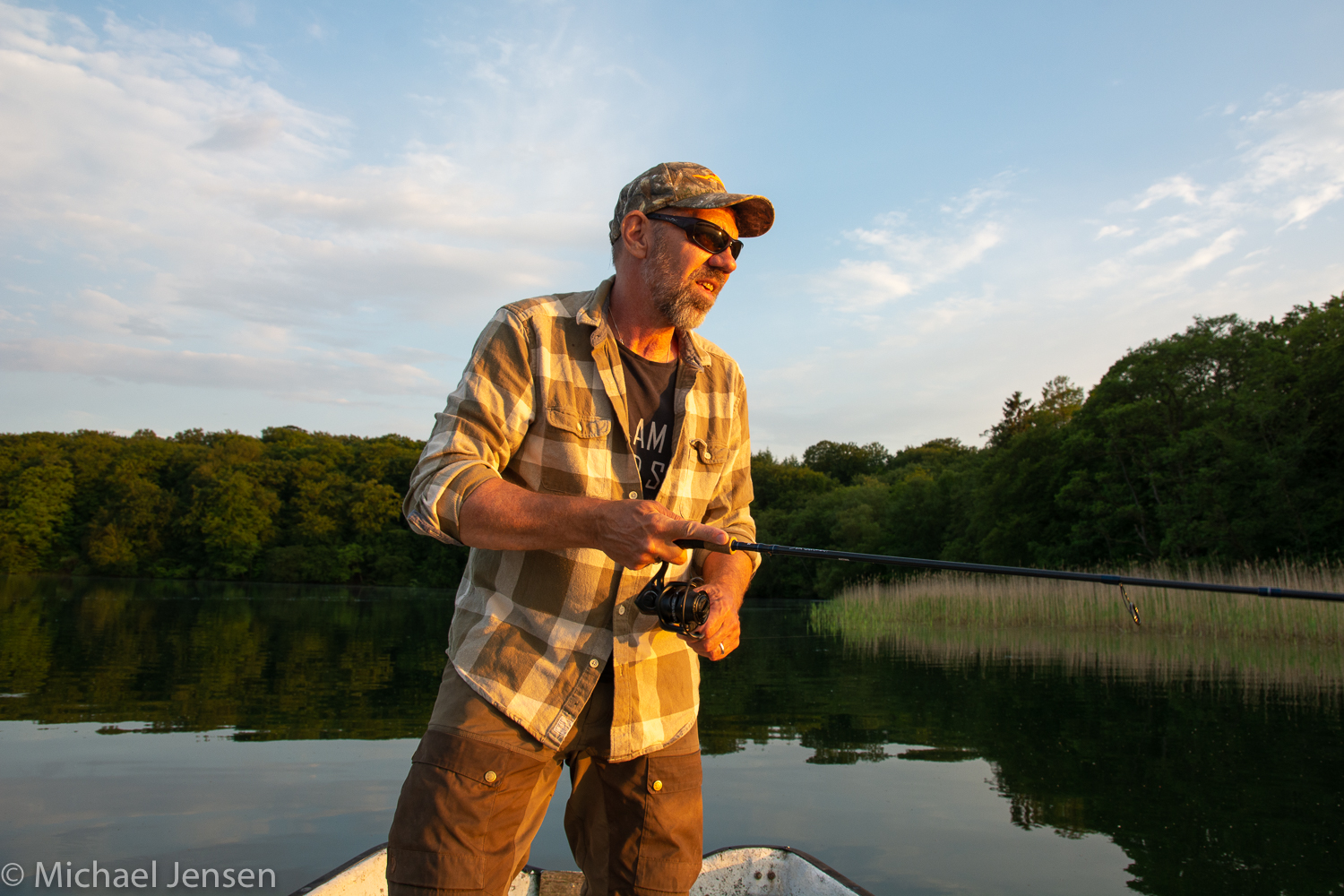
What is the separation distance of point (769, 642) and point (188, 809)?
15232 millimetres

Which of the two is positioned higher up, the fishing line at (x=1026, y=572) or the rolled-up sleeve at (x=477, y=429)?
the rolled-up sleeve at (x=477, y=429)

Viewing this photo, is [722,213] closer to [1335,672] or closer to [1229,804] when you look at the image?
[1229,804]

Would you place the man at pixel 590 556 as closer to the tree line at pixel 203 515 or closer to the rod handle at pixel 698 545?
the rod handle at pixel 698 545

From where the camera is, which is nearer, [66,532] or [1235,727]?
[1235,727]

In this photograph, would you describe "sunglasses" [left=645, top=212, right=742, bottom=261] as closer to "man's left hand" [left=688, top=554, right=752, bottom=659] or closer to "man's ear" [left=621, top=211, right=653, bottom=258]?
"man's ear" [left=621, top=211, right=653, bottom=258]

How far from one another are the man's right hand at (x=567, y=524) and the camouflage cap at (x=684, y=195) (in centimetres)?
85

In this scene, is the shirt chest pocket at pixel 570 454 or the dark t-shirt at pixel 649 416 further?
the dark t-shirt at pixel 649 416

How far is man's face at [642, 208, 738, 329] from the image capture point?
7.35ft

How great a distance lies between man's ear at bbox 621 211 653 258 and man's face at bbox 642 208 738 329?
0.01 meters

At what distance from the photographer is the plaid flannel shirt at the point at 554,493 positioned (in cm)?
197

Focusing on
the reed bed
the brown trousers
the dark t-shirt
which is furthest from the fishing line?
the reed bed

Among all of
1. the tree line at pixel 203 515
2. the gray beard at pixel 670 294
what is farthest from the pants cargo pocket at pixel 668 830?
the tree line at pixel 203 515

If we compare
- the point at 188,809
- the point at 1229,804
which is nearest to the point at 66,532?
the point at 188,809

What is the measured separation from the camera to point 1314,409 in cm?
2800
